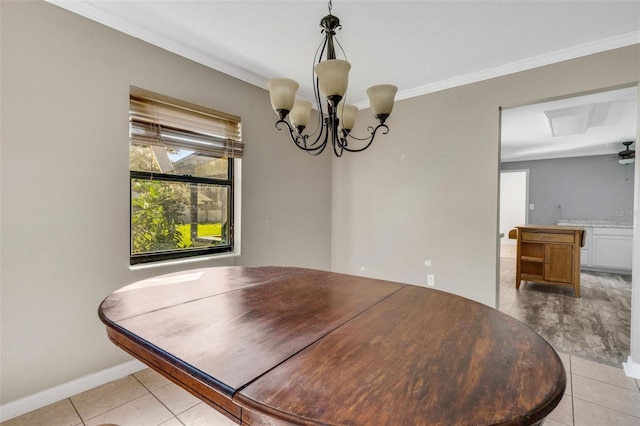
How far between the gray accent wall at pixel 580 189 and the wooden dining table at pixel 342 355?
21.7ft

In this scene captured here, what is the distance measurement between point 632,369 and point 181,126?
3762mm

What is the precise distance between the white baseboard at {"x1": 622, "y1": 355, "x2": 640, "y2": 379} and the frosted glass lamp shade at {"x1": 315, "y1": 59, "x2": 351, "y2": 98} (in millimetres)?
2791

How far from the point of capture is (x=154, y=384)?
79.2 inches

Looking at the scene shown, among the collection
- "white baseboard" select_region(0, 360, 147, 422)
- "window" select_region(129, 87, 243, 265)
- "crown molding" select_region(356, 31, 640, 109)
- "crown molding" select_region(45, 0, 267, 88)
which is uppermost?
"crown molding" select_region(356, 31, 640, 109)

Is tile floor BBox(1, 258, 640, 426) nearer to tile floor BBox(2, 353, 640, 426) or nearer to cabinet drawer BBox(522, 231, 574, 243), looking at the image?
tile floor BBox(2, 353, 640, 426)

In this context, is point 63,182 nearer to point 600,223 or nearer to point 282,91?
point 282,91

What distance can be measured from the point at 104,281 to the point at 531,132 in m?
5.61

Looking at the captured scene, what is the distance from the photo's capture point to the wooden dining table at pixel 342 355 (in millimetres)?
617

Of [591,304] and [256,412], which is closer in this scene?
[256,412]

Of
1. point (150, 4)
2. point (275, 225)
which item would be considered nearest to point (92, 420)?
point (275, 225)

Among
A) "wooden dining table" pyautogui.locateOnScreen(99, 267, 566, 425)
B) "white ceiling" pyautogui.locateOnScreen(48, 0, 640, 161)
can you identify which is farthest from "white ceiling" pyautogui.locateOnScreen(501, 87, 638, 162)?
"wooden dining table" pyautogui.locateOnScreen(99, 267, 566, 425)

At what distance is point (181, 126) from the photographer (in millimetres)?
2328

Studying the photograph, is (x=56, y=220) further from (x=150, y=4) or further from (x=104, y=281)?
(x=150, y=4)

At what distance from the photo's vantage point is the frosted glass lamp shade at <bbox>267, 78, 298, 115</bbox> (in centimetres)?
153
